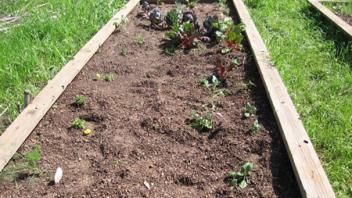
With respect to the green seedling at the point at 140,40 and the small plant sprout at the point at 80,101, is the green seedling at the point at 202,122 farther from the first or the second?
the green seedling at the point at 140,40

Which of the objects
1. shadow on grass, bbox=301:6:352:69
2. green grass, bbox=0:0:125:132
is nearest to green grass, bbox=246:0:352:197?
shadow on grass, bbox=301:6:352:69

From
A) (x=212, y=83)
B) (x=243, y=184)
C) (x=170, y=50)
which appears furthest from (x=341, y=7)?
(x=243, y=184)

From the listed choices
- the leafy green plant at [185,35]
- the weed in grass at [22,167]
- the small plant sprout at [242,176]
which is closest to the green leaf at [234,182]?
the small plant sprout at [242,176]

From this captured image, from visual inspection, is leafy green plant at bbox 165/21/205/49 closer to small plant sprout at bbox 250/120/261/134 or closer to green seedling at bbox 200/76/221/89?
green seedling at bbox 200/76/221/89

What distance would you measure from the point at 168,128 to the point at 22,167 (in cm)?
91

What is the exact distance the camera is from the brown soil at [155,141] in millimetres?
2264

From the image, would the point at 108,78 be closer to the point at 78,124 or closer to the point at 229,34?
the point at 78,124

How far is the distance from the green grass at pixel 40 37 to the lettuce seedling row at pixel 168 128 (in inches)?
10.2

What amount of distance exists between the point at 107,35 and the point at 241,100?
1.70 m

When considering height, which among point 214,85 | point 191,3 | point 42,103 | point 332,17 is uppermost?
point 42,103

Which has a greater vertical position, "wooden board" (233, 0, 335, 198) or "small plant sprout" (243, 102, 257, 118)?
"wooden board" (233, 0, 335, 198)

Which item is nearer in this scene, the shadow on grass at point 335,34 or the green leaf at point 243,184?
the green leaf at point 243,184

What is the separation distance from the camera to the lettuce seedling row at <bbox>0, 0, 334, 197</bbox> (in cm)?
227

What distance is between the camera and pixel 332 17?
482 cm
